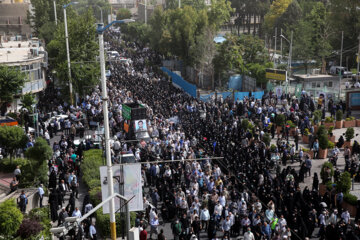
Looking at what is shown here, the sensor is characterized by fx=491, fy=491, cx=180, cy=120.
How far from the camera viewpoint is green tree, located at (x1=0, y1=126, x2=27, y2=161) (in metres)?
23.3

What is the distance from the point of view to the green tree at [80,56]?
122 ft

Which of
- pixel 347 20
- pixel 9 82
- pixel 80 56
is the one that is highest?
pixel 347 20

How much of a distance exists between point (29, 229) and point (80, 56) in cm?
2580

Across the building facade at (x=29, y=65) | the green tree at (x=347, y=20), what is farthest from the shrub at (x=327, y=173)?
the green tree at (x=347, y=20)

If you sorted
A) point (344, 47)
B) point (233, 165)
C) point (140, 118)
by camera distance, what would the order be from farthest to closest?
point (344, 47) → point (140, 118) → point (233, 165)

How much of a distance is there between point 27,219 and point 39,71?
25.3 meters

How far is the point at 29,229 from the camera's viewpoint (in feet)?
52.1

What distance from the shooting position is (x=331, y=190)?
63.1 ft

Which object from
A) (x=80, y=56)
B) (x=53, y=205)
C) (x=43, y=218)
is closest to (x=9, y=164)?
(x=53, y=205)

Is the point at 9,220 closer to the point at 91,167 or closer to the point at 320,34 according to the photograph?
the point at 91,167

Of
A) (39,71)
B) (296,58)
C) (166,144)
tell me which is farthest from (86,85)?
(296,58)

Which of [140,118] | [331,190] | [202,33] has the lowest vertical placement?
[331,190]

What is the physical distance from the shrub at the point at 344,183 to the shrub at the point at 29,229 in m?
11.3

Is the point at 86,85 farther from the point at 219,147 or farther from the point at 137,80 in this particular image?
the point at 219,147
